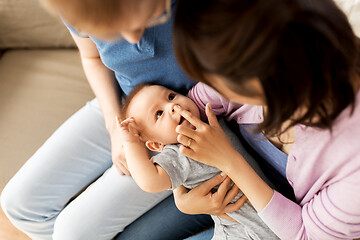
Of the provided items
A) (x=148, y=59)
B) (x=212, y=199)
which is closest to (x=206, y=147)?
(x=212, y=199)

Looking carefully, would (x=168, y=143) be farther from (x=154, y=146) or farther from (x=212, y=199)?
(x=212, y=199)

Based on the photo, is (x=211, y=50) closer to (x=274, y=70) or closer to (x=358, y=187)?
(x=274, y=70)

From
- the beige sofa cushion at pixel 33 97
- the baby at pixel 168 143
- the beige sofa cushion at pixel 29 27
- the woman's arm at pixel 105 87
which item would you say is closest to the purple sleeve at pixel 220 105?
the baby at pixel 168 143

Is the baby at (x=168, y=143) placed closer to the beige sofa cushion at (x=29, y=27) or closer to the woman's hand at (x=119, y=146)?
the woman's hand at (x=119, y=146)

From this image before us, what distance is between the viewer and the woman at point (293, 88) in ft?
1.75

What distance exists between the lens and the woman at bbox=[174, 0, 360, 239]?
0.53 metres

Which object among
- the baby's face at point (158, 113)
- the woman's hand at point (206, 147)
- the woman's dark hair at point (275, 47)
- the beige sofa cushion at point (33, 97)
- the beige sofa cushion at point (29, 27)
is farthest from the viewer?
the beige sofa cushion at point (29, 27)

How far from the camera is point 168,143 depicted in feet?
3.34

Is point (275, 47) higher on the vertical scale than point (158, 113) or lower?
higher

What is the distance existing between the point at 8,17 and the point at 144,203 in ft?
3.84

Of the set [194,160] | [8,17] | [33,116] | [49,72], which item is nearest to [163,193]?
[194,160]

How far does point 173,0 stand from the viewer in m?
0.85

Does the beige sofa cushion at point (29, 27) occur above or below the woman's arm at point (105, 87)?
below

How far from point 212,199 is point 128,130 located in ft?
1.00
